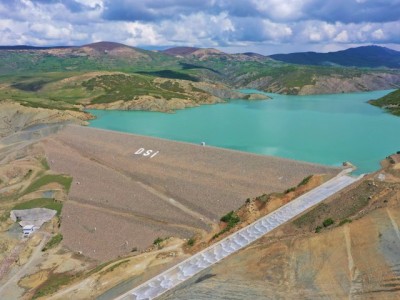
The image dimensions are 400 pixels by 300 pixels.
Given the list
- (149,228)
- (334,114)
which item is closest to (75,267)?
(149,228)

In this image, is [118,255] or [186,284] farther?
[118,255]

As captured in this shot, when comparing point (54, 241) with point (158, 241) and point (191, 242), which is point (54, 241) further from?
point (191, 242)

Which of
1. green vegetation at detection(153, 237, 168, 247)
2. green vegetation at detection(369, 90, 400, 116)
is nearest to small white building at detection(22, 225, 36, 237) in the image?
green vegetation at detection(153, 237, 168, 247)

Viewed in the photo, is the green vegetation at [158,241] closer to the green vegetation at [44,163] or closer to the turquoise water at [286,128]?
the turquoise water at [286,128]

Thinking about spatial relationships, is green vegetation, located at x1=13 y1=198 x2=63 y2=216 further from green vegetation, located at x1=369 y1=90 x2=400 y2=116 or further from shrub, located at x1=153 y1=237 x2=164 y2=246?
green vegetation, located at x1=369 y1=90 x2=400 y2=116

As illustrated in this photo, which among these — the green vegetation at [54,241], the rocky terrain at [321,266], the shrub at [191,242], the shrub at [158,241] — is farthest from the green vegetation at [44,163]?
the rocky terrain at [321,266]

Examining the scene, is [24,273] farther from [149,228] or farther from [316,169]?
[316,169]

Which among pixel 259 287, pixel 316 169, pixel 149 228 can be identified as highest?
pixel 316 169

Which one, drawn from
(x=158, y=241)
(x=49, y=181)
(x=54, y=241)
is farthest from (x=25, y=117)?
(x=158, y=241)
